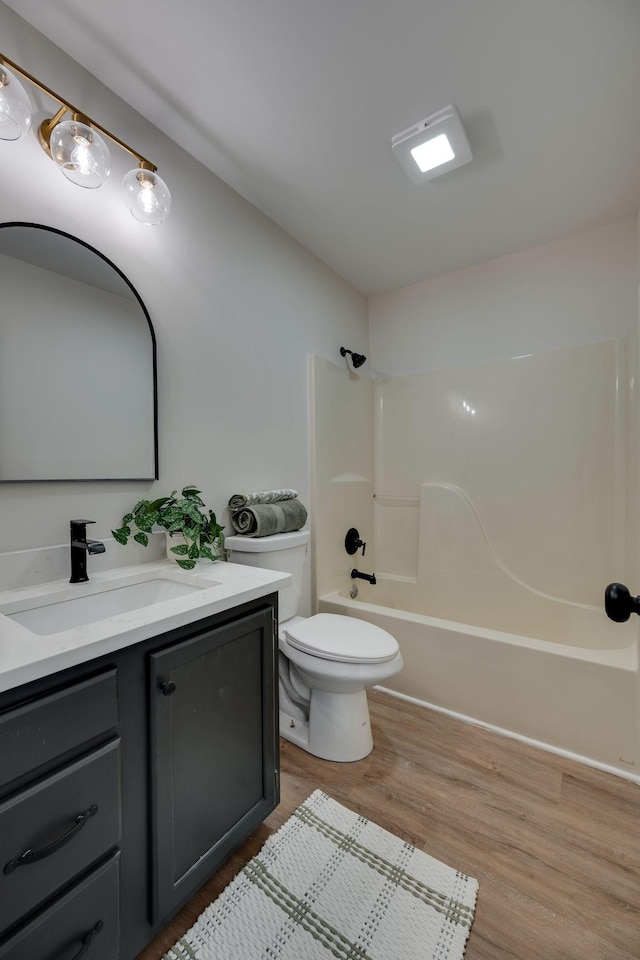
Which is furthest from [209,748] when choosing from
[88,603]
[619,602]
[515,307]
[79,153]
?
[515,307]

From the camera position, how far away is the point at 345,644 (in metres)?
1.58

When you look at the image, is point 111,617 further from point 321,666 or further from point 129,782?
point 321,666

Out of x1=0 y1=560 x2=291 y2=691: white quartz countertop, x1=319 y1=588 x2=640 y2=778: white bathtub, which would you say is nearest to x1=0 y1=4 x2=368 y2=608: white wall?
x1=0 y1=560 x2=291 y2=691: white quartz countertop

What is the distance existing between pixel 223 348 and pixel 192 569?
0.96 m

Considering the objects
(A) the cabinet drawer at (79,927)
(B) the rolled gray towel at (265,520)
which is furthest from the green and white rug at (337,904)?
(B) the rolled gray towel at (265,520)

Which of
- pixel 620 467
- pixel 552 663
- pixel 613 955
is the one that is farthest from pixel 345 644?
pixel 620 467

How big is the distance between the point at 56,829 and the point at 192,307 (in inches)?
63.4

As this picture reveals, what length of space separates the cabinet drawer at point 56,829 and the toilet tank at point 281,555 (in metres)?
0.87

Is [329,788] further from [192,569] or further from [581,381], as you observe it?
[581,381]

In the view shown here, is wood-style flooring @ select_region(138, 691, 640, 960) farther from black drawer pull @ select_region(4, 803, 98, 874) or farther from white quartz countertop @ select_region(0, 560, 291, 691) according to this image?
white quartz countertop @ select_region(0, 560, 291, 691)

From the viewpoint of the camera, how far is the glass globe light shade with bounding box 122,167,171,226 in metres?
1.33

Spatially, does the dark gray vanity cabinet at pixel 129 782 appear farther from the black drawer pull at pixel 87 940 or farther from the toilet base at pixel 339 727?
the toilet base at pixel 339 727

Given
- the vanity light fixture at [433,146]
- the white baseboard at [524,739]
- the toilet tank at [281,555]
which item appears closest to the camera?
the vanity light fixture at [433,146]

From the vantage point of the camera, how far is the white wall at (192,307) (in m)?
1.18
